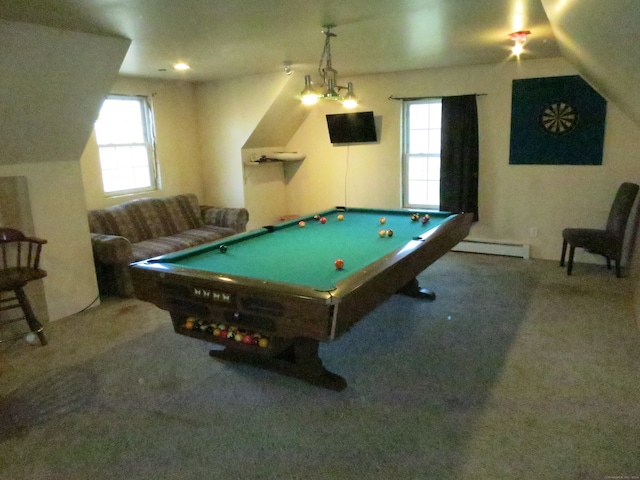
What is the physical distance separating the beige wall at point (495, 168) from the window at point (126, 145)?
2078 millimetres

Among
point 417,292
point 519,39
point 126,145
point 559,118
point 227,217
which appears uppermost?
point 519,39

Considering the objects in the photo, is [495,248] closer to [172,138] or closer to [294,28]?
[294,28]

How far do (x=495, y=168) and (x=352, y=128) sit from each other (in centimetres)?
185

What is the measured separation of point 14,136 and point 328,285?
2.76 m

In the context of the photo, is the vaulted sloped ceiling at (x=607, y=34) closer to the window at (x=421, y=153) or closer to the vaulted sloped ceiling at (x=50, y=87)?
the window at (x=421, y=153)

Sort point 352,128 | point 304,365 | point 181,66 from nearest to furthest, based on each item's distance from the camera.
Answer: point 304,365
point 181,66
point 352,128

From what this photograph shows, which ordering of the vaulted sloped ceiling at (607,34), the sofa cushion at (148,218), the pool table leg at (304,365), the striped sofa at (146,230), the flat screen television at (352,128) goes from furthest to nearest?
→ the flat screen television at (352,128) < the sofa cushion at (148,218) < the striped sofa at (146,230) < the pool table leg at (304,365) < the vaulted sloped ceiling at (607,34)

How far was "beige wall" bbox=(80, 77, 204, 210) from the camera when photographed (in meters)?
5.22

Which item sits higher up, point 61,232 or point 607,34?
point 607,34

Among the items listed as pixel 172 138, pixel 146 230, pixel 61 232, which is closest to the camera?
pixel 61 232

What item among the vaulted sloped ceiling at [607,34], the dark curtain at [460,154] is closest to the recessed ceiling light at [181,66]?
the dark curtain at [460,154]

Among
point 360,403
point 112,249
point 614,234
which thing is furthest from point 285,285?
point 614,234

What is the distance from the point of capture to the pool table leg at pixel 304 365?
2.71 meters

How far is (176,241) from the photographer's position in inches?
191
